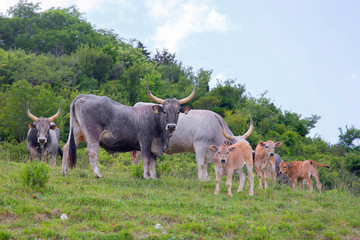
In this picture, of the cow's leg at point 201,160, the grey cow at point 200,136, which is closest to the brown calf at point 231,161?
the cow's leg at point 201,160

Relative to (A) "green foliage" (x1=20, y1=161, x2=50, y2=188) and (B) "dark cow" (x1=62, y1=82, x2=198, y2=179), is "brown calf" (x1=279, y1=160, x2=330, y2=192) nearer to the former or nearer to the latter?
(B) "dark cow" (x1=62, y1=82, x2=198, y2=179)

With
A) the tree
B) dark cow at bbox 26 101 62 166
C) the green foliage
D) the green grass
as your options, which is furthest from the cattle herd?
the tree

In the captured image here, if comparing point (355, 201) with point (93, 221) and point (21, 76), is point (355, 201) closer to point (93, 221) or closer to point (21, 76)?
point (93, 221)

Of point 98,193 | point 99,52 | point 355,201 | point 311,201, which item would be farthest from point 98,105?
point 99,52

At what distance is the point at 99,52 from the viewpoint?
43.4m

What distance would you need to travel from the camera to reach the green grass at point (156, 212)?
8336mm

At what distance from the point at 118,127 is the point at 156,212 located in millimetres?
4168

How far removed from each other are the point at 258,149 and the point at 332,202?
3.12 m

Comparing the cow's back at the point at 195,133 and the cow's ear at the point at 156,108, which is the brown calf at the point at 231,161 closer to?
the cow's ear at the point at 156,108

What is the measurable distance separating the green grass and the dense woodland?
8177 millimetres

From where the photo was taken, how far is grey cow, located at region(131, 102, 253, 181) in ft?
49.5

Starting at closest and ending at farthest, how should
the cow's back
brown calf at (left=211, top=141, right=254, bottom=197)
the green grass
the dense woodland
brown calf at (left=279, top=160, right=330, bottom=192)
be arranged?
the green grass
brown calf at (left=211, top=141, right=254, bottom=197)
brown calf at (left=279, top=160, right=330, bottom=192)
the cow's back
the dense woodland

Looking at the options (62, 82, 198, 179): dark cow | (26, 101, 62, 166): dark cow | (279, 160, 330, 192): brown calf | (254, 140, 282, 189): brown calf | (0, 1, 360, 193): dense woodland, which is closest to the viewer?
(62, 82, 198, 179): dark cow

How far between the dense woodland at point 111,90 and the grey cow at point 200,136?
6.33 meters
